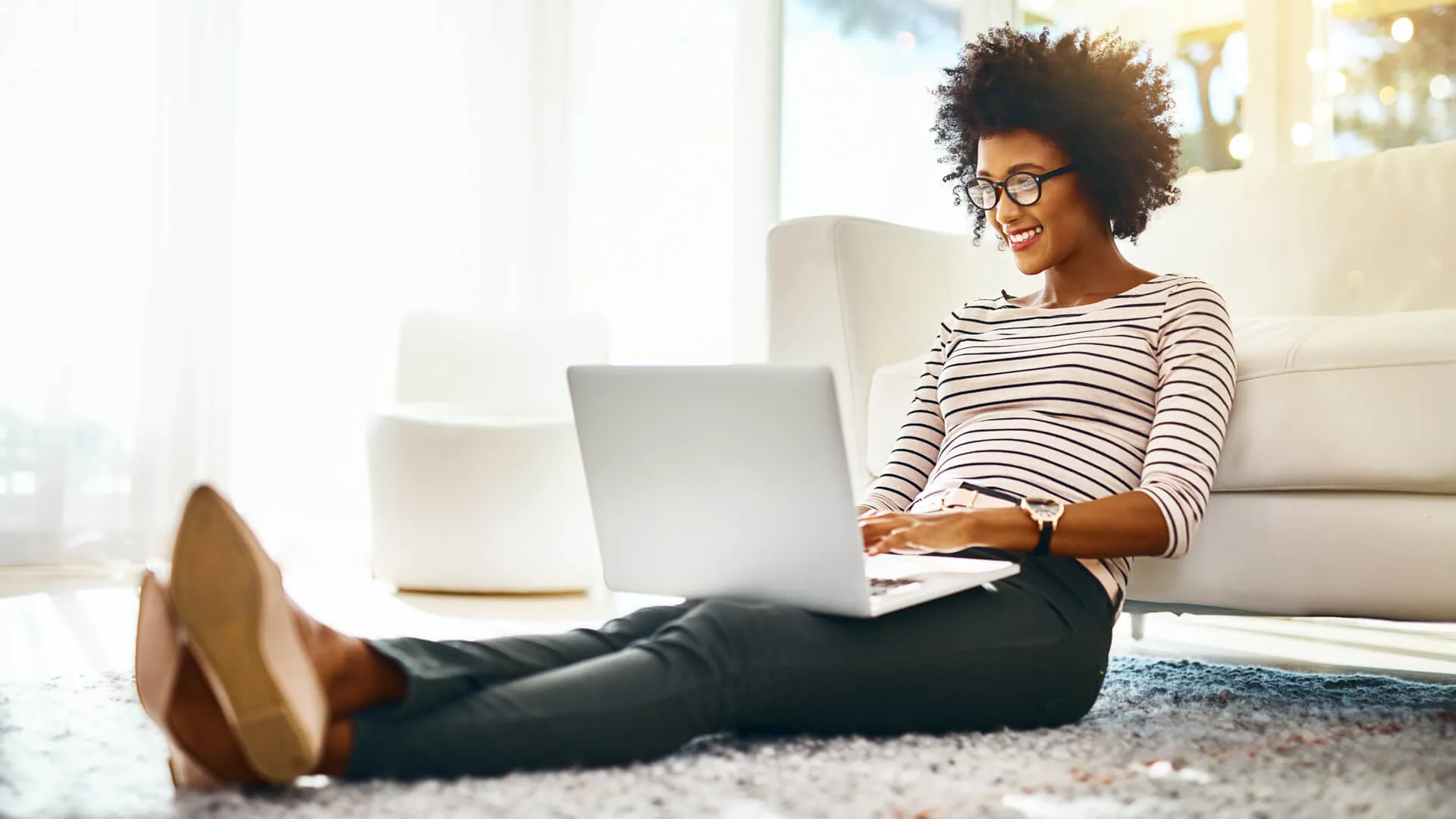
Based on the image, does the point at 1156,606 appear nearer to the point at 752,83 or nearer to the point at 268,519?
the point at 268,519

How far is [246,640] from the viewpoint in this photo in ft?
2.85

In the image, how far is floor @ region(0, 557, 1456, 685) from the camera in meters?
2.04

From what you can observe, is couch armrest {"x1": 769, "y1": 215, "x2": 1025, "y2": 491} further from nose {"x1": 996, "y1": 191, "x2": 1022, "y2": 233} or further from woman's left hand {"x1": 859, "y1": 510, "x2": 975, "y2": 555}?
woman's left hand {"x1": 859, "y1": 510, "x2": 975, "y2": 555}

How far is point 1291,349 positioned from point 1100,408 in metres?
0.29

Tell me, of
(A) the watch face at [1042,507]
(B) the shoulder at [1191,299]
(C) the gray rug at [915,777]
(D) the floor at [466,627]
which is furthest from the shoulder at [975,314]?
(D) the floor at [466,627]

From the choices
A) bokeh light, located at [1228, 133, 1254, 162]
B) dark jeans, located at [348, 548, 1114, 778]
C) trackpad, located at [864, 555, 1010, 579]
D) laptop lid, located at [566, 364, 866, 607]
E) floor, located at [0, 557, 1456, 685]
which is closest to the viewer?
dark jeans, located at [348, 548, 1114, 778]

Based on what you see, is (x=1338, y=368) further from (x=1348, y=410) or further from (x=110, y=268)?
(x=110, y=268)

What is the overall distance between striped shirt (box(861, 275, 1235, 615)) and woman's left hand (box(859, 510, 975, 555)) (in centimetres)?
10

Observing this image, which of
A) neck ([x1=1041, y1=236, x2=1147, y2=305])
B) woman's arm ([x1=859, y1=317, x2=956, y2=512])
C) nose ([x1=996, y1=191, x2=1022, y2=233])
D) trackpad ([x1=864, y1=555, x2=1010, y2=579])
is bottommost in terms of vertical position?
trackpad ([x1=864, y1=555, x2=1010, y2=579])

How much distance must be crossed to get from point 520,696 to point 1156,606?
0.95 metres

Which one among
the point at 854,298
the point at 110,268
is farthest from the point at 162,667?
the point at 110,268

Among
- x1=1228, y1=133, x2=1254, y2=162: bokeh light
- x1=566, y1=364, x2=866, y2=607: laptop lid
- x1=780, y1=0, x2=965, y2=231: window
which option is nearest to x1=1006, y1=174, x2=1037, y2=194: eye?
x1=566, y1=364, x2=866, y2=607: laptop lid

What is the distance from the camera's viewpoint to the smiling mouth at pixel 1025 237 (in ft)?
5.15

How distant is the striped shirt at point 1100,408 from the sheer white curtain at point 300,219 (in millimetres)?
2422
